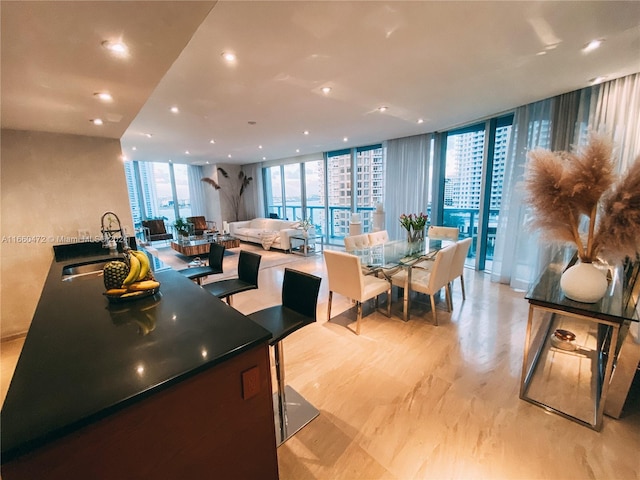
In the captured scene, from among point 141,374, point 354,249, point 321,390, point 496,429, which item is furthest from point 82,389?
point 354,249

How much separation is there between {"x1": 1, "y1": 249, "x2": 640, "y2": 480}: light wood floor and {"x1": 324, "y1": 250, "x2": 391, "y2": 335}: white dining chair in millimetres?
384

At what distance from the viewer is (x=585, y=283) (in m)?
1.56

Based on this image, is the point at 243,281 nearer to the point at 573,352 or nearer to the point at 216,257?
the point at 216,257

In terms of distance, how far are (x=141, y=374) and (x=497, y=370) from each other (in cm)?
249

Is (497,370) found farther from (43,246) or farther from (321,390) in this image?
(43,246)

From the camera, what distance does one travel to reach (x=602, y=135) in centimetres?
142

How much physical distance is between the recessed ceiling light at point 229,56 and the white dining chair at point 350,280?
1.83 metres

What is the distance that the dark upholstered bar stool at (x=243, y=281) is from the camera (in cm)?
214

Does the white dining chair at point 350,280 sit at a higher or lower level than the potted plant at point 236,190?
lower

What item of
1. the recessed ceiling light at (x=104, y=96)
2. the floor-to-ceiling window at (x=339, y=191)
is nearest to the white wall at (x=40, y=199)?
the recessed ceiling light at (x=104, y=96)

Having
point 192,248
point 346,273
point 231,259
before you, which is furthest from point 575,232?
point 192,248

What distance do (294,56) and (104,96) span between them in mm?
1417

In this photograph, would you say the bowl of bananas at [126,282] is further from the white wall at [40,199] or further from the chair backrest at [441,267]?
the chair backrest at [441,267]

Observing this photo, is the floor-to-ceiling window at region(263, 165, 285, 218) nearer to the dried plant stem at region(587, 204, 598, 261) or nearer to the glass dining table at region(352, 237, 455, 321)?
the glass dining table at region(352, 237, 455, 321)
